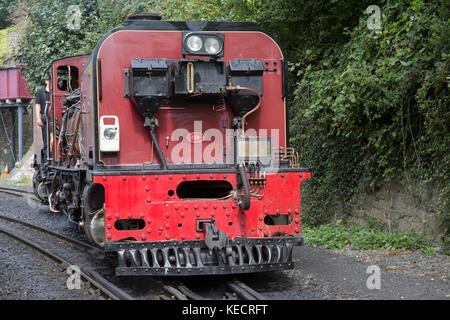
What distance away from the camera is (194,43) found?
6.41 m

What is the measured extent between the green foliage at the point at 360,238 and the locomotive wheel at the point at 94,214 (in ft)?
12.1

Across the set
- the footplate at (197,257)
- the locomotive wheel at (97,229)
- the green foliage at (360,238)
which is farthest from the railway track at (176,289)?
the green foliage at (360,238)

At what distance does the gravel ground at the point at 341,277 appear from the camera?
18.9 ft

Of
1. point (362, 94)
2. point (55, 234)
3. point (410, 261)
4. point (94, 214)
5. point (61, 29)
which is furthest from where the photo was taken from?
point (61, 29)

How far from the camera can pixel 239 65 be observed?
6461 mm

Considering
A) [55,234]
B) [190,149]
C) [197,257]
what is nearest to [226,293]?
[197,257]

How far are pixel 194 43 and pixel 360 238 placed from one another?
13.5 ft

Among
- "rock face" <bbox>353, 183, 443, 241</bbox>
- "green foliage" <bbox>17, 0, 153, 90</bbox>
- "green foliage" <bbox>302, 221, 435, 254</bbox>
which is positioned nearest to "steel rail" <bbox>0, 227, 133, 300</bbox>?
"green foliage" <bbox>302, 221, 435, 254</bbox>

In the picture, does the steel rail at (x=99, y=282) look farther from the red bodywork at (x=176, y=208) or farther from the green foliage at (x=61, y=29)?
the green foliage at (x=61, y=29)

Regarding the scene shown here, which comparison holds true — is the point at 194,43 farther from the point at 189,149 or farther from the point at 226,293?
the point at 226,293

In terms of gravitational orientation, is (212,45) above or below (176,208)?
above

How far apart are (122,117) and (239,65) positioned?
1.51 metres

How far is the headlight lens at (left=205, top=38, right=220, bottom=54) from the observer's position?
6.45 meters
